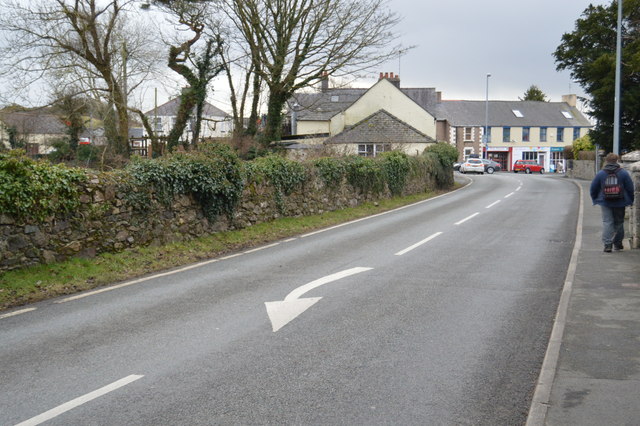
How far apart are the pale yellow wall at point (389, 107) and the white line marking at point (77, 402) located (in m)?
51.6

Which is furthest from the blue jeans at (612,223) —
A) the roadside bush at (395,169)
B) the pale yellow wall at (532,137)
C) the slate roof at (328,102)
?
the pale yellow wall at (532,137)

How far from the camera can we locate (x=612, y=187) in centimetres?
1230

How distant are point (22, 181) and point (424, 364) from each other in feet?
25.4

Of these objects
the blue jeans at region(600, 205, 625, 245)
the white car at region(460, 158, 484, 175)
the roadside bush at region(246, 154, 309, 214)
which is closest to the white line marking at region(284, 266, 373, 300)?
the blue jeans at region(600, 205, 625, 245)

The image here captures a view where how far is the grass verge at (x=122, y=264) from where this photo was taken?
30.6 feet

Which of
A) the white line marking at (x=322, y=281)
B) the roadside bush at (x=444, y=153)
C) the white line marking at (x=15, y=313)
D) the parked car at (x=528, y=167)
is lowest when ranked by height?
the white line marking at (x=15, y=313)

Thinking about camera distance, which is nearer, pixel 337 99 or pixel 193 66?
pixel 193 66

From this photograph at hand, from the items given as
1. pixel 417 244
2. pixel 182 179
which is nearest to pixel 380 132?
pixel 417 244

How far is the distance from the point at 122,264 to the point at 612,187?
1004 cm

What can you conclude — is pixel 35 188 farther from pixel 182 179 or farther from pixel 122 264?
pixel 182 179

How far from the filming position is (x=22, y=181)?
400 inches

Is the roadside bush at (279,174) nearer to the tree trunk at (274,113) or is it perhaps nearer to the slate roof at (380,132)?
the tree trunk at (274,113)

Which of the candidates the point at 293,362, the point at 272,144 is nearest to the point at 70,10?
the point at 272,144

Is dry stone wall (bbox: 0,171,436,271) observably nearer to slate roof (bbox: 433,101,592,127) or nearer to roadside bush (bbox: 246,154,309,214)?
roadside bush (bbox: 246,154,309,214)
